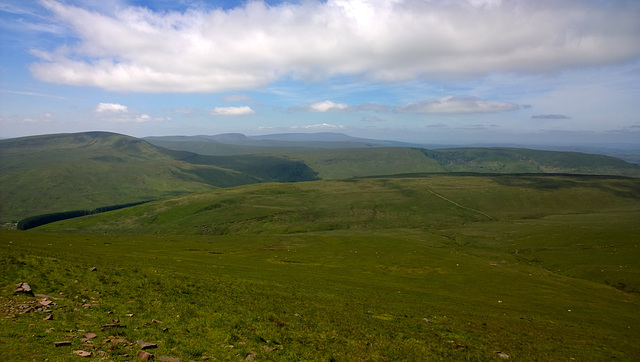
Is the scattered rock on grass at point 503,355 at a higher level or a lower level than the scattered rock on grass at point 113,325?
lower

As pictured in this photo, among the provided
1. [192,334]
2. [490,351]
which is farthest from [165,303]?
[490,351]

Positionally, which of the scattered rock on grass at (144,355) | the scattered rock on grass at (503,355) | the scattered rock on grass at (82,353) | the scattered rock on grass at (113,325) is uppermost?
the scattered rock on grass at (82,353)

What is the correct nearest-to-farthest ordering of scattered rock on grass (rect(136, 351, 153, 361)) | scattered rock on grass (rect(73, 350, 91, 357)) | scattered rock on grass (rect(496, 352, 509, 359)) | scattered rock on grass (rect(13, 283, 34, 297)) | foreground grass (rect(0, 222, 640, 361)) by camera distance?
scattered rock on grass (rect(73, 350, 91, 357)) → scattered rock on grass (rect(136, 351, 153, 361)) → foreground grass (rect(0, 222, 640, 361)) → scattered rock on grass (rect(13, 283, 34, 297)) → scattered rock on grass (rect(496, 352, 509, 359))

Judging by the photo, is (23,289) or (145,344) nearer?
(145,344)

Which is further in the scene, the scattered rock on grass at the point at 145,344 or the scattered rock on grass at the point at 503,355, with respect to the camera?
the scattered rock on grass at the point at 503,355

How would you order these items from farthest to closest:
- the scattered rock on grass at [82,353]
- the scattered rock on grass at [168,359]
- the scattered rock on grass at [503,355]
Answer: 1. the scattered rock on grass at [503,355]
2. the scattered rock on grass at [168,359]
3. the scattered rock on grass at [82,353]

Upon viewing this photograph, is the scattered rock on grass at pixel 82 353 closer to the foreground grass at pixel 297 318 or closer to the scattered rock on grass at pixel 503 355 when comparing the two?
the foreground grass at pixel 297 318

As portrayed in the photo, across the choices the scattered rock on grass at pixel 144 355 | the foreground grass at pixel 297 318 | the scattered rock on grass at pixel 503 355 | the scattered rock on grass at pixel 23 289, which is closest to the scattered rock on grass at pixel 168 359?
the scattered rock on grass at pixel 144 355

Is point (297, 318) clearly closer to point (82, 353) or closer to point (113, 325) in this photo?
point (113, 325)

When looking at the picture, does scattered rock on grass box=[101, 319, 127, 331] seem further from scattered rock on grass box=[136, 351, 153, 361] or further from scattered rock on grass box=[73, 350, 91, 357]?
scattered rock on grass box=[136, 351, 153, 361]

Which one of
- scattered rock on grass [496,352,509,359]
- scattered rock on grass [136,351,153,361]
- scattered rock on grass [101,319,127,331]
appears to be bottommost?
scattered rock on grass [496,352,509,359]

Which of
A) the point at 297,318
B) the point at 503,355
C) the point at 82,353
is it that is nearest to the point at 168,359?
the point at 82,353

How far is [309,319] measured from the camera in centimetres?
2947

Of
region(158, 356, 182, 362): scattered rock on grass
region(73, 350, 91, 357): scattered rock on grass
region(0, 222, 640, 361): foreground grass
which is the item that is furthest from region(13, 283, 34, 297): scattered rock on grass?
region(158, 356, 182, 362): scattered rock on grass
